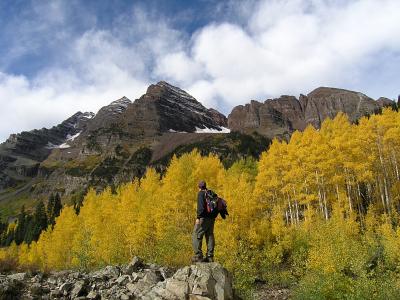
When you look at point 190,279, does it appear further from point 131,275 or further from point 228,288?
point 131,275

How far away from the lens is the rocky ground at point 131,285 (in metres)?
16.4

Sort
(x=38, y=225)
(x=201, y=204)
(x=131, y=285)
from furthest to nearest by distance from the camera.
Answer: (x=38, y=225) → (x=131, y=285) → (x=201, y=204)

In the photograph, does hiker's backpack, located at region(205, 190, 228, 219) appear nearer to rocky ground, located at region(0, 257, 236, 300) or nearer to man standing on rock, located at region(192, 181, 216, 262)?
man standing on rock, located at region(192, 181, 216, 262)

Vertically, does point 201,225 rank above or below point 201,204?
below

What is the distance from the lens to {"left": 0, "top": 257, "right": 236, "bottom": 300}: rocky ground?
1638 cm

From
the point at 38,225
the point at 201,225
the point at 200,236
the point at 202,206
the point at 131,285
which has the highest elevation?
the point at 38,225

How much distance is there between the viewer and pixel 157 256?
37031 millimetres

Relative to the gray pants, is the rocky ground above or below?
below

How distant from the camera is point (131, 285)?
26.0 metres

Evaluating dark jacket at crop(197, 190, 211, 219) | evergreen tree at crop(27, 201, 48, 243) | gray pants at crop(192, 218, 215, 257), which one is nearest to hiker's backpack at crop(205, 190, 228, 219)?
dark jacket at crop(197, 190, 211, 219)

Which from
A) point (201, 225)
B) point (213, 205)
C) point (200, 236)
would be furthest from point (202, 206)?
point (200, 236)

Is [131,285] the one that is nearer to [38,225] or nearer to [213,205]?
[213,205]

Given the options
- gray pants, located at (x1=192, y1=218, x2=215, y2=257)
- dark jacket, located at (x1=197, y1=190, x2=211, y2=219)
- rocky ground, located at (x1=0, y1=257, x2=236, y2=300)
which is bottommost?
rocky ground, located at (x1=0, y1=257, x2=236, y2=300)

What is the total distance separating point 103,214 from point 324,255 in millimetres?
37117
